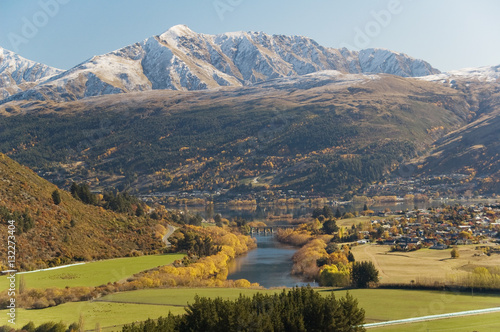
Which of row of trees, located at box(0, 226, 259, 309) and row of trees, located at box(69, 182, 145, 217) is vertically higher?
row of trees, located at box(69, 182, 145, 217)

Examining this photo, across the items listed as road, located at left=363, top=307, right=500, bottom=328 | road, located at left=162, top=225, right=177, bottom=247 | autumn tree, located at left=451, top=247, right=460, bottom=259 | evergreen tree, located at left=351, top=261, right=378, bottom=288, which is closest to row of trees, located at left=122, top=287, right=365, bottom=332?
road, located at left=363, top=307, right=500, bottom=328

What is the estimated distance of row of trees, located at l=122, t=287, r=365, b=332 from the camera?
121 ft

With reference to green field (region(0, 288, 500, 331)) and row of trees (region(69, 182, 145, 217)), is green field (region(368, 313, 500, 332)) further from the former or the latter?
row of trees (region(69, 182, 145, 217))

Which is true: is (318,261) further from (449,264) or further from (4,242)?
(4,242)

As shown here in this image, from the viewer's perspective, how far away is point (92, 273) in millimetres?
74000

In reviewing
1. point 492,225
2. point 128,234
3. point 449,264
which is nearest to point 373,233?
point 492,225

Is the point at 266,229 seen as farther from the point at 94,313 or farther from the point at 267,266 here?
the point at 94,313

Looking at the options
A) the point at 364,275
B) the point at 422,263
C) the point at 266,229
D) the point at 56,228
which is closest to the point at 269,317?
the point at 364,275

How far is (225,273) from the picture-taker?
9156 cm

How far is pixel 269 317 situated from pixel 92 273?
143ft

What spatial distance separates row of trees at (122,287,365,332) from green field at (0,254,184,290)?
30751 millimetres

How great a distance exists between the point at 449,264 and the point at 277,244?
61.1 metres

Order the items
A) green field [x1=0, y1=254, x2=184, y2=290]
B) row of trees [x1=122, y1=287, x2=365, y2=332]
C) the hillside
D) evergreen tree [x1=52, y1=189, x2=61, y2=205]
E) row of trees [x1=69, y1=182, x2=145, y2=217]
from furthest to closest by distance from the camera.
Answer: row of trees [x1=69, y1=182, x2=145, y2=217]
evergreen tree [x1=52, y1=189, x2=61, y2=205]
the hillside
green field [x1=0, y1=254, x2=184, y2=290]
row of trees [x1=122, y1=287, x2=365, y2=332]

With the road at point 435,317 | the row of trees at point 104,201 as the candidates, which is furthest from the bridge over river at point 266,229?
the road at point 435,317
